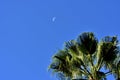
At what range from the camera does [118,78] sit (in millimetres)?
27188

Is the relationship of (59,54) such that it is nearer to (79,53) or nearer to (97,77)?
(79,53)

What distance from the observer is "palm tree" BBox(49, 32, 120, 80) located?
89.1 ft

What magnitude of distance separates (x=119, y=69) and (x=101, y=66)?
1.01 metres

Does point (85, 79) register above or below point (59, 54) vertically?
below

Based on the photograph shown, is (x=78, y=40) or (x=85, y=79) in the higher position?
(x=78, y=40)

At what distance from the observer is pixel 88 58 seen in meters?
→ 27.2

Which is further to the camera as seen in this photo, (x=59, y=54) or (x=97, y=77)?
(x=59, y=54)

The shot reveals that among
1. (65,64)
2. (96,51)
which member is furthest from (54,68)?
(96,51)

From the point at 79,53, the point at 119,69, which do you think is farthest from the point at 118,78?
the point at 79,53

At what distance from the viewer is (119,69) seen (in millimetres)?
27359

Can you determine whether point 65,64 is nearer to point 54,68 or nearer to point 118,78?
point 54,68

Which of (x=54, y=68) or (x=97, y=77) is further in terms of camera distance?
(x=54, y=68)

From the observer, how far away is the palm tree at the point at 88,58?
89.1 feet

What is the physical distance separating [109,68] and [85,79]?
1.49 meters
